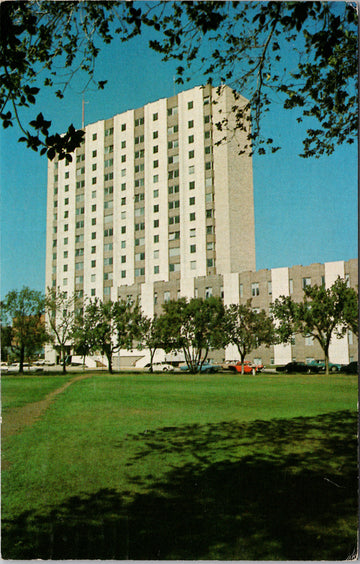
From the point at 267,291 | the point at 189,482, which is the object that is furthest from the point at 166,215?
the point at 189,482

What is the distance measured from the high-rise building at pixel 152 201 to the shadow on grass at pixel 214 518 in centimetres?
302

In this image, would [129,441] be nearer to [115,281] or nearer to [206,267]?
[115,281]

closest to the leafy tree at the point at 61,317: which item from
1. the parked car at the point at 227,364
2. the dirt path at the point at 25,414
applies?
the dirt path at the point at 25,414

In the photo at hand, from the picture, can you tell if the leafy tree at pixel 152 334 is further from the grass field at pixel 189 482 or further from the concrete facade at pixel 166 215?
the grass field at pixel 189 482

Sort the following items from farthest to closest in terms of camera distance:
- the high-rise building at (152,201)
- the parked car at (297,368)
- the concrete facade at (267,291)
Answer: the parked car at (297,368)
the concrete facade at (267,291)
the high-rise building at (152,201)

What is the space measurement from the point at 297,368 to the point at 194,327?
236cm

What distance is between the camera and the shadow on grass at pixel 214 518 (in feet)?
10.1

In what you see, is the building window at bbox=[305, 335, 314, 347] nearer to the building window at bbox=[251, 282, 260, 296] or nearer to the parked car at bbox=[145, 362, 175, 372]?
the building window at bbox=[251, 282, 260, 296]

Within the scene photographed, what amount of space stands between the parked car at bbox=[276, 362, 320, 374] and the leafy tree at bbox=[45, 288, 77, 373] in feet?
13.7

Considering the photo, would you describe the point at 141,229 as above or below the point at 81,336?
above

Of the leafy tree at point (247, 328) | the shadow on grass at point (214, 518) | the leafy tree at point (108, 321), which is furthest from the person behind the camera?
the leafy tree at point (108, 321)

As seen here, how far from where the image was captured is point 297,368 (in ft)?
26.8

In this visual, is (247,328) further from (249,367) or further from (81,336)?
(81,336)

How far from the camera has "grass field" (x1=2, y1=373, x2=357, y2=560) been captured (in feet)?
10.4
